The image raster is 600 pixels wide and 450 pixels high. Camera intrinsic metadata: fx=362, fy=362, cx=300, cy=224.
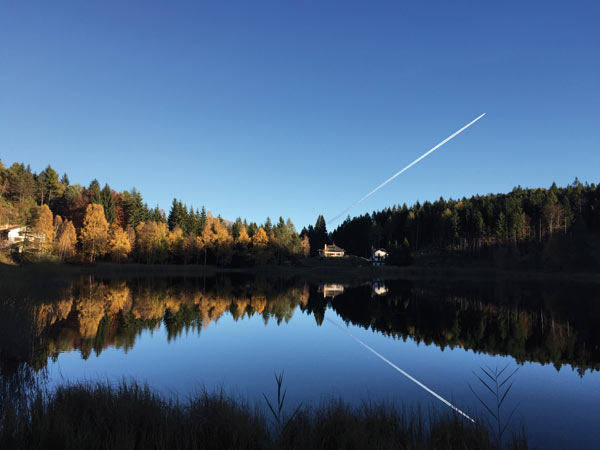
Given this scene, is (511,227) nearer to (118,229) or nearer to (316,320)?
(316,320)

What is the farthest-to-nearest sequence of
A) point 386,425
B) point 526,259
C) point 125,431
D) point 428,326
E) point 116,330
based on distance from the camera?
1. point 526,259
2. point 428,326
3. point 116,330
4. point 386,425
5. point 125,431

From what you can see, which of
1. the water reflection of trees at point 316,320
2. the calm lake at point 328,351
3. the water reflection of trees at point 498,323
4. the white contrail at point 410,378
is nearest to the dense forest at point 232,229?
the water reflection of trees at point 316,320

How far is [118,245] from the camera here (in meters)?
82.0

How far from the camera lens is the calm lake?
39.8 ft

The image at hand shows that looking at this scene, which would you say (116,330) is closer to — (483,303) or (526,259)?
(483,303)

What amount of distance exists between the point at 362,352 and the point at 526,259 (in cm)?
9858

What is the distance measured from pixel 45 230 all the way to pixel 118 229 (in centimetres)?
1593

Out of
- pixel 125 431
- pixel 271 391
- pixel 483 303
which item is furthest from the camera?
pixel 483 303

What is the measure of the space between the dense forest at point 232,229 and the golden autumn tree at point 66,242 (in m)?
0.20

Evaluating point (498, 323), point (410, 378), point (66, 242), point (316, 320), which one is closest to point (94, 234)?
point (66, 242)

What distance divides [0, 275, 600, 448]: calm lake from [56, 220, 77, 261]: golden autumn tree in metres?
45.6

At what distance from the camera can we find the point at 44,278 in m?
38.8

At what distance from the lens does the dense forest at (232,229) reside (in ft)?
259

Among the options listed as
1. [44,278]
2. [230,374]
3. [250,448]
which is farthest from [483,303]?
[44,278]
